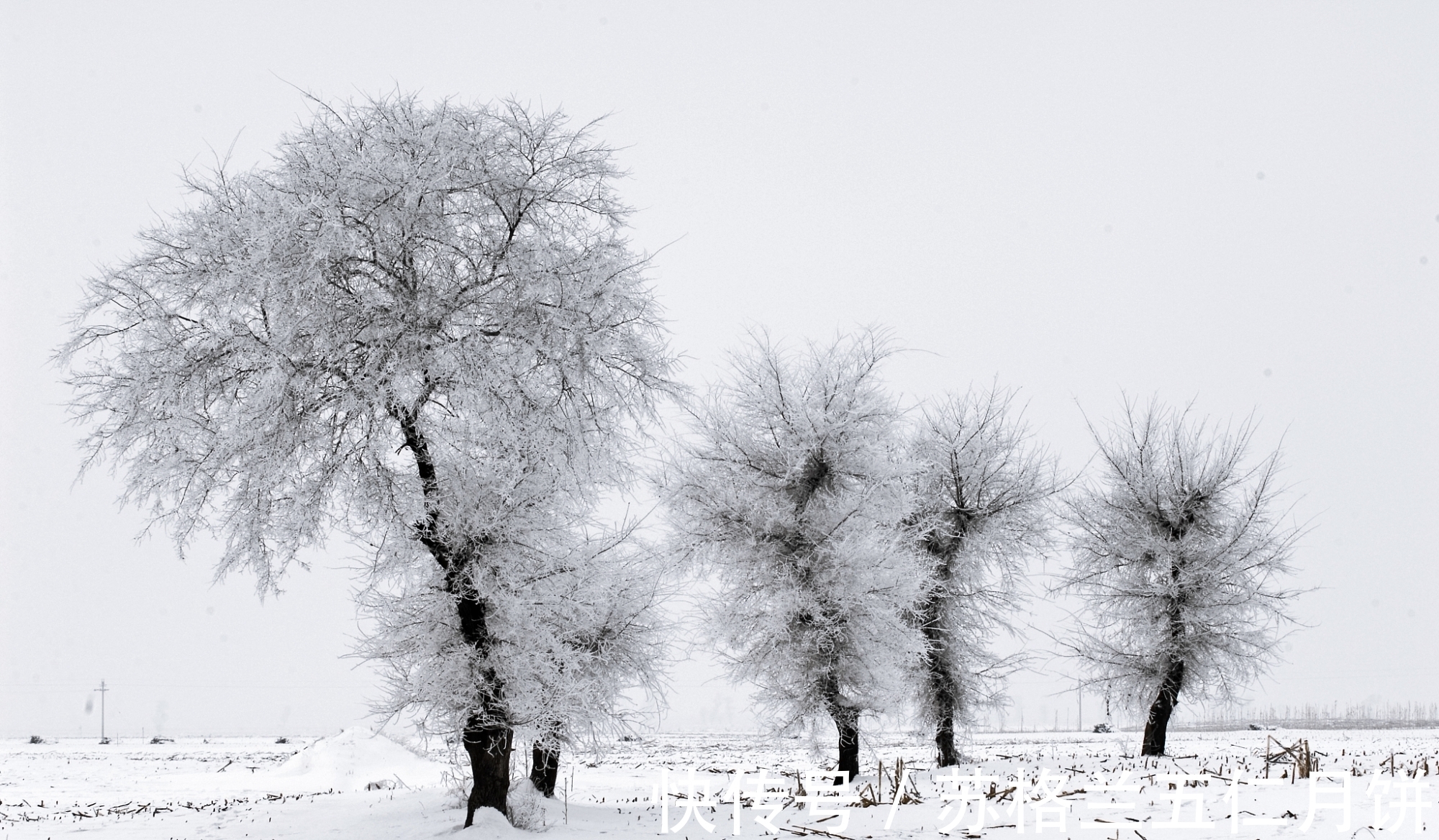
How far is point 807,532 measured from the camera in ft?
64.7

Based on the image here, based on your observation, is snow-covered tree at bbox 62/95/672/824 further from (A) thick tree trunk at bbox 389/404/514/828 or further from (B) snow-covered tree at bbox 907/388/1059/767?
(B) snow-covered tree at bbox 907/388/1059/767

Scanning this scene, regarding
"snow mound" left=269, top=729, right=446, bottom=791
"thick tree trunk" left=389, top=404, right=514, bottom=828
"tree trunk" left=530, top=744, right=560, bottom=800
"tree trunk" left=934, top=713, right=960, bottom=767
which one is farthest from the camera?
"snow mound" left=269, top=729, right=446, bottom=791

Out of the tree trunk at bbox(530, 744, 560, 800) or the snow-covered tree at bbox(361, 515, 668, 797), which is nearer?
the snow-covered tree at bbox(361, 515, 668, 797)

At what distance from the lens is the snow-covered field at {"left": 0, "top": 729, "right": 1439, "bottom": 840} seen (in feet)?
37.0

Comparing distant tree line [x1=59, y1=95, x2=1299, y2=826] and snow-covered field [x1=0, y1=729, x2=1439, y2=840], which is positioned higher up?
distant tree line [x1=59, y1=95, x2=1299, y2=826]

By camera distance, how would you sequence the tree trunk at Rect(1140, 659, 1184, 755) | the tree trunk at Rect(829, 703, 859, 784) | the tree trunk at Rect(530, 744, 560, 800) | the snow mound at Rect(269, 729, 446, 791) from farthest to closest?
the snow mound at Rect(269, 729, 446, 791), the tree trunk at Rect(1140, 659, 1184, 755), the tree trunk at Rect(829, 703, 859, 784), the tree trunk at Rect(530, 744, 560, 800)

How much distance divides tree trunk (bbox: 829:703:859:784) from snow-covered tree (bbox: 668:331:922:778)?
30 mm

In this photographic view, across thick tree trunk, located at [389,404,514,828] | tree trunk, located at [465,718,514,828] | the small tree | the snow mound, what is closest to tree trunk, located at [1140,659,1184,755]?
the small tree

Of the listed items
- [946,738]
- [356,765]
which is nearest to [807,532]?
[946,738]

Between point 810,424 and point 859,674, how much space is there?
190 inches

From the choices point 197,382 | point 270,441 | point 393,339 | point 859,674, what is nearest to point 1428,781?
point 859,674

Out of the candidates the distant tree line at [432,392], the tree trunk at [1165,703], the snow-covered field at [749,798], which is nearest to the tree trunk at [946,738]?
the snow-covered field at [749,798]

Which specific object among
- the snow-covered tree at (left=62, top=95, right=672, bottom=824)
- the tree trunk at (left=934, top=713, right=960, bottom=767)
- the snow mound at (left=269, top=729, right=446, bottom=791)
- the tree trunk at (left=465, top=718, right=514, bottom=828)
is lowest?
the snow mound at (left=269, top=729, right=446, bottom=791)

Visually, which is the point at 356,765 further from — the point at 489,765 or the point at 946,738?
the point at 489,765
